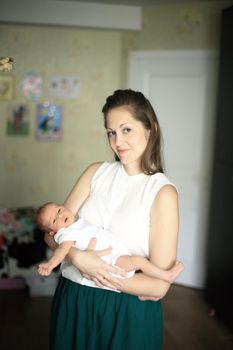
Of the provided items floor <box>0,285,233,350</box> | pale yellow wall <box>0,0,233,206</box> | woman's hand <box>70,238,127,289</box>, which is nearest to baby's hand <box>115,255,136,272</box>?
woman's hand <box>70,238,127,289</box>

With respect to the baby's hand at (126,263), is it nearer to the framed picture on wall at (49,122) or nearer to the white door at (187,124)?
the white door at (187,124)

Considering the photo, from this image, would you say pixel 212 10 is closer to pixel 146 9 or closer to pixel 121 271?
pixel 146 9

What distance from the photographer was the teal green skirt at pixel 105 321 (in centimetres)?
120

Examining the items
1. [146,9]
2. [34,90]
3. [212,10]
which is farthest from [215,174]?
[34,90]

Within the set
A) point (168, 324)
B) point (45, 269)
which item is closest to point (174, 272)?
point (45, 269)

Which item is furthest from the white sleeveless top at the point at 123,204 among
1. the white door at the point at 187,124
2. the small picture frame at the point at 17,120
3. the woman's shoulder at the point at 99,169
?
the small picture frame at the point at 17,120

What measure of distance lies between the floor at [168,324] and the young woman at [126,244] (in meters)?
1.26

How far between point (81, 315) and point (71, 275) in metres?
0.13

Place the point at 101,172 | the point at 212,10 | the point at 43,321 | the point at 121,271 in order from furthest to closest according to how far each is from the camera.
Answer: the point at 212,10 < the point at 43,321 < the point at 101,172 < the point at 121,271

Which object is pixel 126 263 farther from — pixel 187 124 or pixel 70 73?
pixel 70 73

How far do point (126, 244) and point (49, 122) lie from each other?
8.47 feet

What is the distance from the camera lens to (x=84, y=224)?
4.10ft

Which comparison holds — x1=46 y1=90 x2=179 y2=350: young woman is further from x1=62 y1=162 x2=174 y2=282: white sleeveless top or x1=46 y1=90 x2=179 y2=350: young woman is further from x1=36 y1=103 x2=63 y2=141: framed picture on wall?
x1=36 y1=103 x2=63 y2=141: framed picture on wall

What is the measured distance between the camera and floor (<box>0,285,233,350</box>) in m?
2.41
